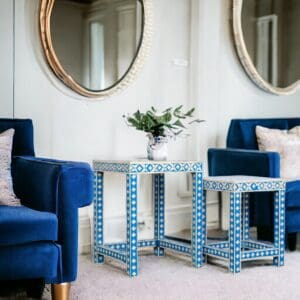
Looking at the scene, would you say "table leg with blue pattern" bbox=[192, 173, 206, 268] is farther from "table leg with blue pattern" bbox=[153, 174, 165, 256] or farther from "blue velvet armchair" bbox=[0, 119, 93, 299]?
"blue velvet armchair" bbox=[0, 119, 93, 299]

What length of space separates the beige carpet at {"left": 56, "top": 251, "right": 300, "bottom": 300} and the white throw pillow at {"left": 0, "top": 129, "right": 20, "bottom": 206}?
0.50m

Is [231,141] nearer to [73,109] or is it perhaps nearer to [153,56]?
[153,56]

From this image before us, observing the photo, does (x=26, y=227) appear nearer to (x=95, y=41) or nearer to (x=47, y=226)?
(x=47, y=226)

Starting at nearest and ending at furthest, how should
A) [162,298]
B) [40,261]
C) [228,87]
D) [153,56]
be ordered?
[40,261] < [162,298] < [153,56] < [228,87]

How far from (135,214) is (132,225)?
57 mm

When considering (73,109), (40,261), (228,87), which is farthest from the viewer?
(228,87)

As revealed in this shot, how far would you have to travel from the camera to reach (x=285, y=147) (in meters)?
3.55

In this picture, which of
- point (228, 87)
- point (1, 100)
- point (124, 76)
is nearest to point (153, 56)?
point (124, 76)

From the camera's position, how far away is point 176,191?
3.86m

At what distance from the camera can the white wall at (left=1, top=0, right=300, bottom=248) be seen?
3146 mm

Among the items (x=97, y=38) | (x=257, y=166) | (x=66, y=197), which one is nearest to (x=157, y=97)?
(x=97, y=38)

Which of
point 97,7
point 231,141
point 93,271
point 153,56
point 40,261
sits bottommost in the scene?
point 93,271

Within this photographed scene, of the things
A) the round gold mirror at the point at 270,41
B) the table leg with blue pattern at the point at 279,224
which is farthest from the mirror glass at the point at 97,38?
the table leg with blue pattern at the point at 279,224

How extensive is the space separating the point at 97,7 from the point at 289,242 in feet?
6.01
